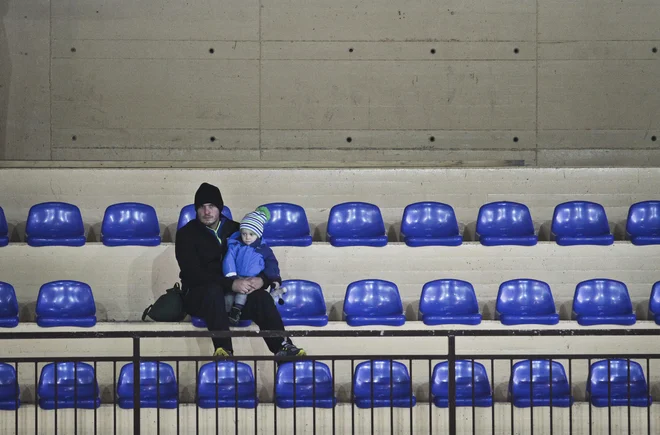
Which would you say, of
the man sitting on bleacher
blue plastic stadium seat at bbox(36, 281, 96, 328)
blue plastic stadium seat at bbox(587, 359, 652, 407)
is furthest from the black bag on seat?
blue plastic stadium seat at bbox(587, 359, 652, 407)

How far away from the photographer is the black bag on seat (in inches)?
302

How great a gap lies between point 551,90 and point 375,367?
484 cm

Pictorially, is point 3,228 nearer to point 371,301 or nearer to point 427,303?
point 371,301

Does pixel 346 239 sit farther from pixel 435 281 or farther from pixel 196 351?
pixel 196 351

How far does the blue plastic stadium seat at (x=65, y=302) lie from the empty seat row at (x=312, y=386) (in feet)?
2.10

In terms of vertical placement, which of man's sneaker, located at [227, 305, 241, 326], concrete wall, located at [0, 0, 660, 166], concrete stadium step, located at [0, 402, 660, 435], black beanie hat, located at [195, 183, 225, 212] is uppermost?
concrete wall, located at [0, 0, 660, 166]

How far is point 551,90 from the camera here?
11.0m

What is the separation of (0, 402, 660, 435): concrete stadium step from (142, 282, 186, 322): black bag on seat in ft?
2.46

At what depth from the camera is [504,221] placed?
9039mm

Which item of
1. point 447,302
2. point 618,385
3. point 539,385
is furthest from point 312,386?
point 618,385

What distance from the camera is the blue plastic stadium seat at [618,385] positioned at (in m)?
7.33

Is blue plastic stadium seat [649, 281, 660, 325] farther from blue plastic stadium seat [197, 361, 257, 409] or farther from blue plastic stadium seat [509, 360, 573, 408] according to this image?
blue plastic stadium seat [197, 361, 257, 409]

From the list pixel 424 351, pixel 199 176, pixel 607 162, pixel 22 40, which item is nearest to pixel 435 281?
pixel 424 351

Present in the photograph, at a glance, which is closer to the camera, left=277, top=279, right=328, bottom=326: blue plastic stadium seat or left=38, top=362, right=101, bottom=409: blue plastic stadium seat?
left=38, top=362, right=101, bottom=409: blue plastic stadium seat
